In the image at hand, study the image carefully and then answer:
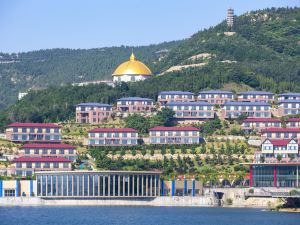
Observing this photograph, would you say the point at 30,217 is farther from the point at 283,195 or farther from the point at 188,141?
the point at 188,141

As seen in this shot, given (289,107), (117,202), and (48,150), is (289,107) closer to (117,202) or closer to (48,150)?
(48,150)

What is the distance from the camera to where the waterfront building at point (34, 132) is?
550 ft

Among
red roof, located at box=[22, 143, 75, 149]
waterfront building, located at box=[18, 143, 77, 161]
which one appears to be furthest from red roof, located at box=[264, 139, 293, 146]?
red roof, located at box=[22, 143, 75, 149]

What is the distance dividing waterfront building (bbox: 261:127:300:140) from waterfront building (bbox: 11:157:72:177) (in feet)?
94.4

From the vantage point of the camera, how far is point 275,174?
14625cm

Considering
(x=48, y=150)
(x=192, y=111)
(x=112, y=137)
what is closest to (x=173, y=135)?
(x=112, y=137)

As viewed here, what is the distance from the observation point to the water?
116m

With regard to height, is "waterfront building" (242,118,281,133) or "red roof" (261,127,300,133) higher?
"waterfront building" (242,118,281,133)

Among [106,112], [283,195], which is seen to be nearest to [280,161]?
[283,195]

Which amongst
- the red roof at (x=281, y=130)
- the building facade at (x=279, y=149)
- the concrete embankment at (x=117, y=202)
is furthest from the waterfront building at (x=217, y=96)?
the concrete embankment at (x=117, y=202)

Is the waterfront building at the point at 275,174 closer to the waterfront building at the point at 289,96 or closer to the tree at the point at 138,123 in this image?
the tree at the point at 138,123

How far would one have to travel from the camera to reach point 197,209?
13662 centimetres

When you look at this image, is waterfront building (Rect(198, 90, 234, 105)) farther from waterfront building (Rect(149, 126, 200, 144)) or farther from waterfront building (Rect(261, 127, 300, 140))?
waterfront building (Rect(261, 127, 300, 140))

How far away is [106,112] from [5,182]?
1652 inches
